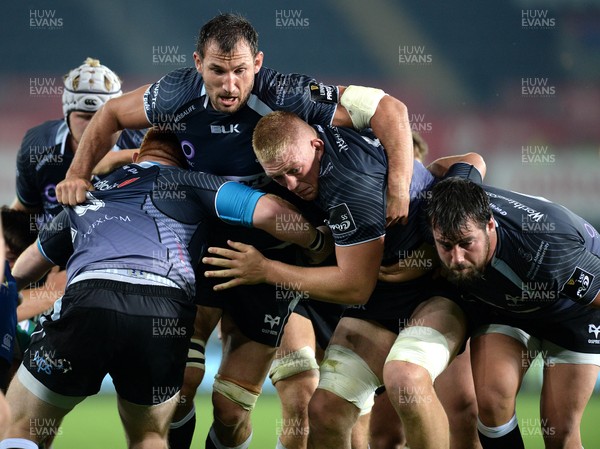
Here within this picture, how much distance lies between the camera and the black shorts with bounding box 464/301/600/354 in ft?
14.4

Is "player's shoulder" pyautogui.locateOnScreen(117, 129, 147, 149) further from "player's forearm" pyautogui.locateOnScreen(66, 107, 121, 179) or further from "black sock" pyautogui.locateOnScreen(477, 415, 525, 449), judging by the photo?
"black sock" pyautogui.locateOnScreen(477, 415, 525, 449)

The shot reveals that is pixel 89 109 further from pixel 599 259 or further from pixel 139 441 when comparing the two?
pixel 599 259

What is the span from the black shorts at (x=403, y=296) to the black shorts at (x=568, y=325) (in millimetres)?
275

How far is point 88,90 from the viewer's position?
6.39 m

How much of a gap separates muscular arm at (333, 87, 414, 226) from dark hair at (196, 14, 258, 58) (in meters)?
0.56

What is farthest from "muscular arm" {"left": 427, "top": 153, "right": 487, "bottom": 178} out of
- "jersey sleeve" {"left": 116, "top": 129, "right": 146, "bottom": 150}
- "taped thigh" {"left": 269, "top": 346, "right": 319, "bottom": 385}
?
"jersey sleeve" {"left": 116, "top": 129, "right": 146, "bottom": 150}

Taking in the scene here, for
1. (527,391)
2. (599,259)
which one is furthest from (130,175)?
(527,391)

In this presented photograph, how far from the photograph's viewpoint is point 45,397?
373cm

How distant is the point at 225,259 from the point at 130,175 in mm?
609

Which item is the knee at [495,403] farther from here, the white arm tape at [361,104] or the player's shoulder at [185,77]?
the player's shoulder at [185,77]

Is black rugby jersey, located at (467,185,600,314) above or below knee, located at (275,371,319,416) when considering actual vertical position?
above

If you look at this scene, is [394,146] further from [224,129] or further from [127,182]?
[127,182]

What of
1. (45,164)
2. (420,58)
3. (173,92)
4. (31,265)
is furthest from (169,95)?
(420,58)

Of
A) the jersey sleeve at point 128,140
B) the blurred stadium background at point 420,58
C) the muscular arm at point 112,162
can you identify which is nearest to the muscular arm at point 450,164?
the muscular arm at point 112,162
